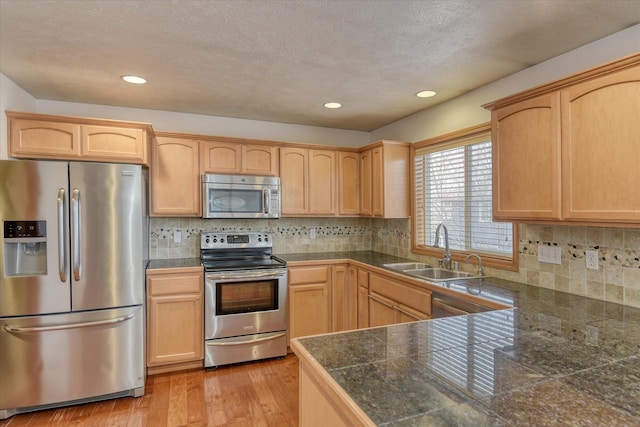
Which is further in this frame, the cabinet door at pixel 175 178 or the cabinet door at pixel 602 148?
the cabinet door at pixel 175 178

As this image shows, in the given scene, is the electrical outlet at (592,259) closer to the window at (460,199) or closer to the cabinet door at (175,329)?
the window at (460,199)

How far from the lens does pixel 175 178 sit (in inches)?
129

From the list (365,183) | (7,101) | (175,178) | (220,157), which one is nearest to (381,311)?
(365,183)

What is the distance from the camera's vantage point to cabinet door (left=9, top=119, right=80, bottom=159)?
2.58 m

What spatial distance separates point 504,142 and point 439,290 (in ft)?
3.41

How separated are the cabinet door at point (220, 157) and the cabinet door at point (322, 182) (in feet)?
2.58

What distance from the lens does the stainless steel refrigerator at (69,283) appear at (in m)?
2.36

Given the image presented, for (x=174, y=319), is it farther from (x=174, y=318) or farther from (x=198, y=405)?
(x=198, y=405)

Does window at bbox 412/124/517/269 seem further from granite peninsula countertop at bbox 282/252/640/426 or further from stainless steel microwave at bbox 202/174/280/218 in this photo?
stainless steel microwave at bbox 202/174/280/218

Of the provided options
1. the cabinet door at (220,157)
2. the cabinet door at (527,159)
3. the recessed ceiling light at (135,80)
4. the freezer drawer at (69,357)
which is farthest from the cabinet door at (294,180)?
the cabinet door at (527,159)

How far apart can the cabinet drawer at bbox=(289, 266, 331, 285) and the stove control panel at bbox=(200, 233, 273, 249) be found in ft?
1.73

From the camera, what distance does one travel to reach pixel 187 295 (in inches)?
119

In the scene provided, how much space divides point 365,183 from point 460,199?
3.67 ft

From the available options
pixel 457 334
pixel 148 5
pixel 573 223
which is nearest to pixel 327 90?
pixel 148 5
